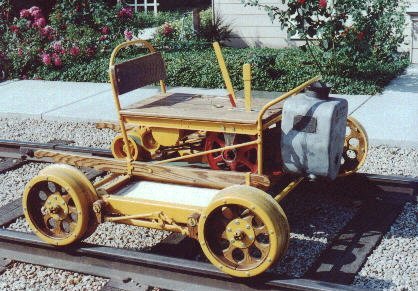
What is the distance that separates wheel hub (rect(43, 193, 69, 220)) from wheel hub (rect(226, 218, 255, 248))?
4.21ft

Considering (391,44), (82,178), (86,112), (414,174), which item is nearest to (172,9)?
(391,44)

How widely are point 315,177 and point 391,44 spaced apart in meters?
7.40

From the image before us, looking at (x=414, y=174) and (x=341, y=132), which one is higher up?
(x=341, y=132)

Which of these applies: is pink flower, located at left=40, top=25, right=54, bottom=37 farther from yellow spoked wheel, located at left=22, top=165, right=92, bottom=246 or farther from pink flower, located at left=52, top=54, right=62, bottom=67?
yellow spoked wheel, located at left=22, top=165, right=92, bottom=246

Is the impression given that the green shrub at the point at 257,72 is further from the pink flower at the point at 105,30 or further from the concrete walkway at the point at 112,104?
the pink flower at the point at 105,30

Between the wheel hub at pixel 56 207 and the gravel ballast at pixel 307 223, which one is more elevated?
the wheel hub at pixel 56 207

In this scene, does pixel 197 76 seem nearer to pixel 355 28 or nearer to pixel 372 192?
pixel 355 28

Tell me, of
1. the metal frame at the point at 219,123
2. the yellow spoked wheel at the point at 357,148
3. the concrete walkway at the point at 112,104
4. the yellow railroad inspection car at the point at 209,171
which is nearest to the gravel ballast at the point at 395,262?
the yellow spoked wheel at the point at 357,148

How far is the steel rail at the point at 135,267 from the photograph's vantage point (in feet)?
13.9

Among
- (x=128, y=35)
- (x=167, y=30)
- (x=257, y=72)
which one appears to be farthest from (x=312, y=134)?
(x=167, y=30)

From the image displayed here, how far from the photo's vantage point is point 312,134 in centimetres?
461

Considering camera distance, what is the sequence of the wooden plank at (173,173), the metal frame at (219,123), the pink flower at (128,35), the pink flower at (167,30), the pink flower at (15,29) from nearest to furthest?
the metal frame at (219,123), the wooden plank at (173,173), the pink flower at (128,35), the pink flower at (15,29), the pink flower at (167,30)

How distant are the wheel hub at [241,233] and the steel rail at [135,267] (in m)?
0.22

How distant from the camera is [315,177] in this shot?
188 inches
